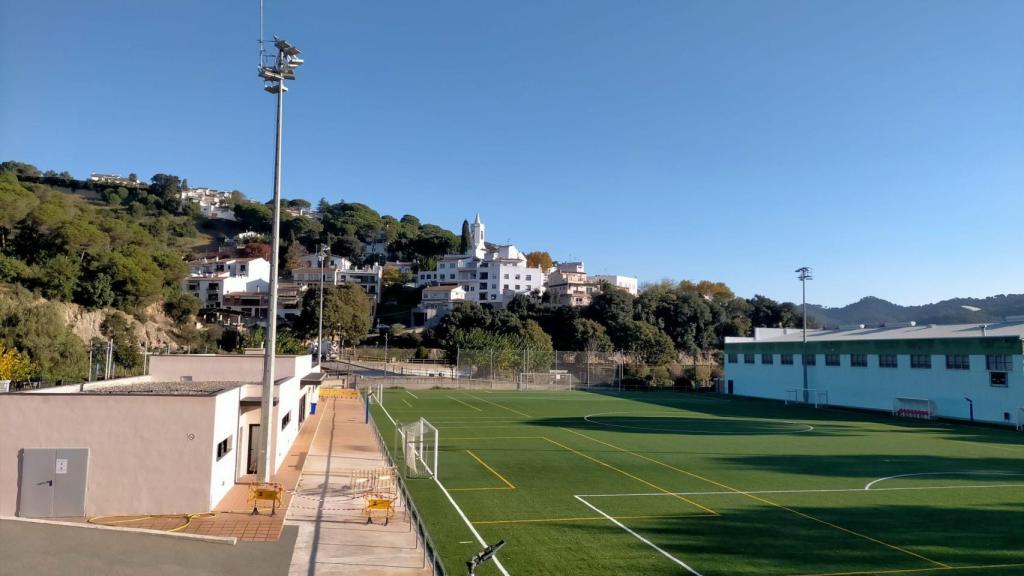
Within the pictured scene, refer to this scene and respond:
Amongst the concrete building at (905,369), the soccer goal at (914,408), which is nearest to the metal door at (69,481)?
the concrete building at (905,369)

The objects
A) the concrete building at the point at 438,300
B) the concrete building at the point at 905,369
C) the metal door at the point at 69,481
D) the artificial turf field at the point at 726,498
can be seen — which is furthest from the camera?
Result: the concrete building at the point at 438,300

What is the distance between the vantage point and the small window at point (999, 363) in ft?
132

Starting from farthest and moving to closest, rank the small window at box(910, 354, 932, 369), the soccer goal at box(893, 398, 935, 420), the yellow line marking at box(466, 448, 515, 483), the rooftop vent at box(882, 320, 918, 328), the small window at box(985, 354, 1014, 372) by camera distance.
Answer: the rooftop vent at box(882, 320, 918, 328) < the small window at box(910, 354, 932, 369) < the soccer goal at box(893, 398, 935, 420) < the small window at box(985, 354, 1014, 372) < the yellow line marking at box(466, 448, 515, 483)

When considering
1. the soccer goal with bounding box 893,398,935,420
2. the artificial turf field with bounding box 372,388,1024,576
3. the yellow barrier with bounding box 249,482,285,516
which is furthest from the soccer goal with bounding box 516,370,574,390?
the yellow barrier with bounding box 249,482,285,516

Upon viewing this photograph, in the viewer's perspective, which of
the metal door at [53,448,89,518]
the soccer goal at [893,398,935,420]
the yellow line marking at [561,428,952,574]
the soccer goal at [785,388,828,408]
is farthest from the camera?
the soccer goal at [785,388,828,408]

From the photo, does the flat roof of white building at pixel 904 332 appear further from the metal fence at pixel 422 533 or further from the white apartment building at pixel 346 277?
Result: the white apartment building at pixel 346 277

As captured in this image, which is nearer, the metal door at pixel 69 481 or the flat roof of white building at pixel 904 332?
the metal door at pixel 69 481

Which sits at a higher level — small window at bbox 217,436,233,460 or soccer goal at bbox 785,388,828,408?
small window at bbox 217,436,233,460

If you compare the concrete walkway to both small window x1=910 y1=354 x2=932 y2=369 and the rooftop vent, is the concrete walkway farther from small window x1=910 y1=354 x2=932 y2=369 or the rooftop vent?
the rooftop vent

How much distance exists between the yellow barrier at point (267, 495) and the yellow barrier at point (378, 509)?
2.12 meters

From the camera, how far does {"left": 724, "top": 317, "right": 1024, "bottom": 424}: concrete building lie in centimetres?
4078

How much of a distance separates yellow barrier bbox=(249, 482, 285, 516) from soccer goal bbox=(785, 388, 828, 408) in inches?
1850

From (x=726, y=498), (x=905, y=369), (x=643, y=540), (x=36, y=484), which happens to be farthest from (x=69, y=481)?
(x=905, y=369)

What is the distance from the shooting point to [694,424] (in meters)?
39.2
